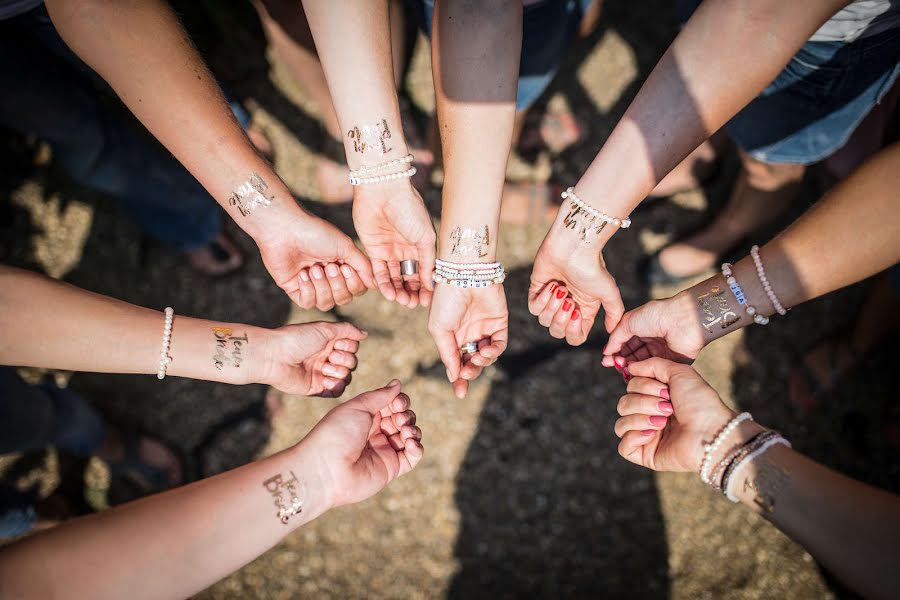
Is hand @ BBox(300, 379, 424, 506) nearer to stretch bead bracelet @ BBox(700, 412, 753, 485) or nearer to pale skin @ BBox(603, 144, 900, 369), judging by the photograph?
pale skin @ BBox(603, 144, 900, 369)

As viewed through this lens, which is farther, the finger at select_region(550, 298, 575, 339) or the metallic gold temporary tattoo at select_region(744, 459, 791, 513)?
the finger at select_region(550, 298, 575, 339)

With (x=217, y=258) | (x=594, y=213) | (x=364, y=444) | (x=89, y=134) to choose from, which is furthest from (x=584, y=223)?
(x=89, y=134)

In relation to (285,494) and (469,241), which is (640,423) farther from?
(285,494)

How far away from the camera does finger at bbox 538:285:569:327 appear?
7.39ft

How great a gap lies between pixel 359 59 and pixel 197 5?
191 centimetres

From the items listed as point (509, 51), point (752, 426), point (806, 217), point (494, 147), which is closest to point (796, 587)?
point (752, 426)

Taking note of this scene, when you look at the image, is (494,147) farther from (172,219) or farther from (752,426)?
(172,219)

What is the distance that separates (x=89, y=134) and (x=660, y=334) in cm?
285

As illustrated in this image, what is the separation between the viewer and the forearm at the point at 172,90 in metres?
1.88

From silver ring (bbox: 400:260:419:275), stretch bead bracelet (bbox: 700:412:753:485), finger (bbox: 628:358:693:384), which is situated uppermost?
silver ring (bbox: 400:260:419:275)

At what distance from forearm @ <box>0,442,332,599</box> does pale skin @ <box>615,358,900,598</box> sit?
4.31 feet

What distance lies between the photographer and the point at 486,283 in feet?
7.23

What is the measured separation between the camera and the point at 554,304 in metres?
2.27

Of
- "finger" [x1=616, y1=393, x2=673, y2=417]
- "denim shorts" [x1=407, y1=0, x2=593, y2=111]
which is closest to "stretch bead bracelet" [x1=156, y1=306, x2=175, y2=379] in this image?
"denim shorts" [x1=407, y1=0, x2=593, y2=111]
